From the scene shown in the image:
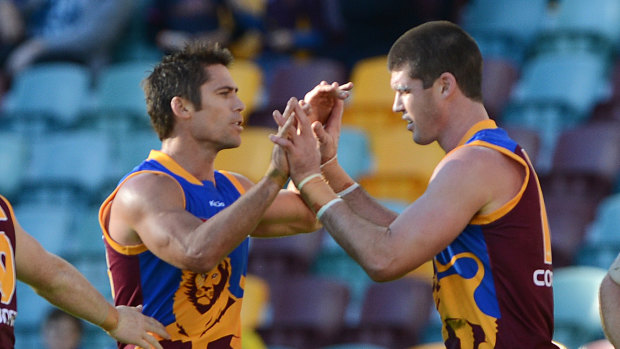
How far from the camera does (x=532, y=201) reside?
151 inches

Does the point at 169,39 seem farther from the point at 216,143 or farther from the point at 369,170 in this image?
the point at 216,143

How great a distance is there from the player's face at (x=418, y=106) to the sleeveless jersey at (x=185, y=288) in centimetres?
87

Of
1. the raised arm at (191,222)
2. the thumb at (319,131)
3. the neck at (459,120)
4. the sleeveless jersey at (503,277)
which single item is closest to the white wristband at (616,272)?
the sleeveless jersey at (503,277)

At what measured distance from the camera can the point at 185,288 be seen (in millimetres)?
4270

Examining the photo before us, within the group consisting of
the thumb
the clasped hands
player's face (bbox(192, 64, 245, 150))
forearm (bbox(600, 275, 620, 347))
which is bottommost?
forearm (bbox(600, 275, 620, 347))

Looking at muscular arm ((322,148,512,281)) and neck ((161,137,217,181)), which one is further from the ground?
neck ((161,137,217,181))

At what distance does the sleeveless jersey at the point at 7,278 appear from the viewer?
352 centimetres

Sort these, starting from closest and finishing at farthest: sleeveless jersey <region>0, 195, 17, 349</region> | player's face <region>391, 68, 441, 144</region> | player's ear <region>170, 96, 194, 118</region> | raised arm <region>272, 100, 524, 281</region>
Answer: sleeveless jersey <region>0, 195, 17, 349</region> → raised arm <region>272, 100, 524, 281</region> → player's face <region>391, 68, 441, 144</region> → player's ear <region>170, 96, 194, 118</region>

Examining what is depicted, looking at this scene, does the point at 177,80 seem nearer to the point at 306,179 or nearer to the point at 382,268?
the point at 306,179

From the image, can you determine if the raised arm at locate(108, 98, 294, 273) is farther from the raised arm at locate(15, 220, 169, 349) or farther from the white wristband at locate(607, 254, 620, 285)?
the white wristband at locate(607, 254, 620, 285)

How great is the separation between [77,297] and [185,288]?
17.3 inches

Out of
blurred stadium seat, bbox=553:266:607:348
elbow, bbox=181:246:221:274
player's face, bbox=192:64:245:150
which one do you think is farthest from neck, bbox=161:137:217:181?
blurred stadium seat, bbox=553:266:607:348

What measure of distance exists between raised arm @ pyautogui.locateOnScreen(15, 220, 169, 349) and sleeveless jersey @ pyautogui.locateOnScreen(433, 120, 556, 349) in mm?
1091

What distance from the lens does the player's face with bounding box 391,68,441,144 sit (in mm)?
3998
